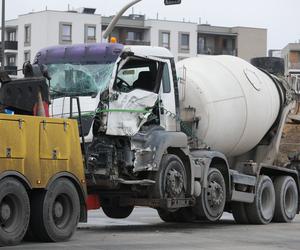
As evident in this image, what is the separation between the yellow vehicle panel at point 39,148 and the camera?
1040 cm

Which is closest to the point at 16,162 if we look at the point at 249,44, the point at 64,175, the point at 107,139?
the point at 64,175

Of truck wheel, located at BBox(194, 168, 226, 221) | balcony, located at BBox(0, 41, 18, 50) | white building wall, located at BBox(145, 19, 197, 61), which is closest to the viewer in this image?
truck wheel, located at BBox(194, 168, 226, 221)

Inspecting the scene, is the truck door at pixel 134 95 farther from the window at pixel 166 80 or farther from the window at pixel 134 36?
the window at pixel 134 36

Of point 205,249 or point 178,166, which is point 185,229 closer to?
point 178,166

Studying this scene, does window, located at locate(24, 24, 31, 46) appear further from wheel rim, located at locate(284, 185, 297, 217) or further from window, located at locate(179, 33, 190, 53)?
wheel rim, located at locate(284, 185, 297, 217)

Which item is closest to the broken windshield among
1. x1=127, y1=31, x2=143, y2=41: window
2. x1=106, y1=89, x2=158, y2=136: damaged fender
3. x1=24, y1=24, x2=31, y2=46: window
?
x1=106, y1=89, x2=158, y2=136: damaged fender

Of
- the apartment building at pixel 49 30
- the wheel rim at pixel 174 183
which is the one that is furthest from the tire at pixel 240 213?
the apartment building at pixel 49 30

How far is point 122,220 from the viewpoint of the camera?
17.2 m

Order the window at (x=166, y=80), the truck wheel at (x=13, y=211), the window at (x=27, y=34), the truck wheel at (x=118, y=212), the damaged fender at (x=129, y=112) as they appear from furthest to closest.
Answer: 1. the window at (x=27, y=34)
2. the truck wheel at (x=118, y=212)
3. the window at (x=166, y=80)
4. the damaged fender at (x=129, y=112)
5. the truck wheel at (x=13, y=211)

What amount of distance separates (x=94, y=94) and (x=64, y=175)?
1.75 metres

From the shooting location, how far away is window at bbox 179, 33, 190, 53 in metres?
100

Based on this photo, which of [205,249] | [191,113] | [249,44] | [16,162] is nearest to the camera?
[16,162]

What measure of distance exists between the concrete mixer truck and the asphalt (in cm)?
46

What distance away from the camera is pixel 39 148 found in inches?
430
